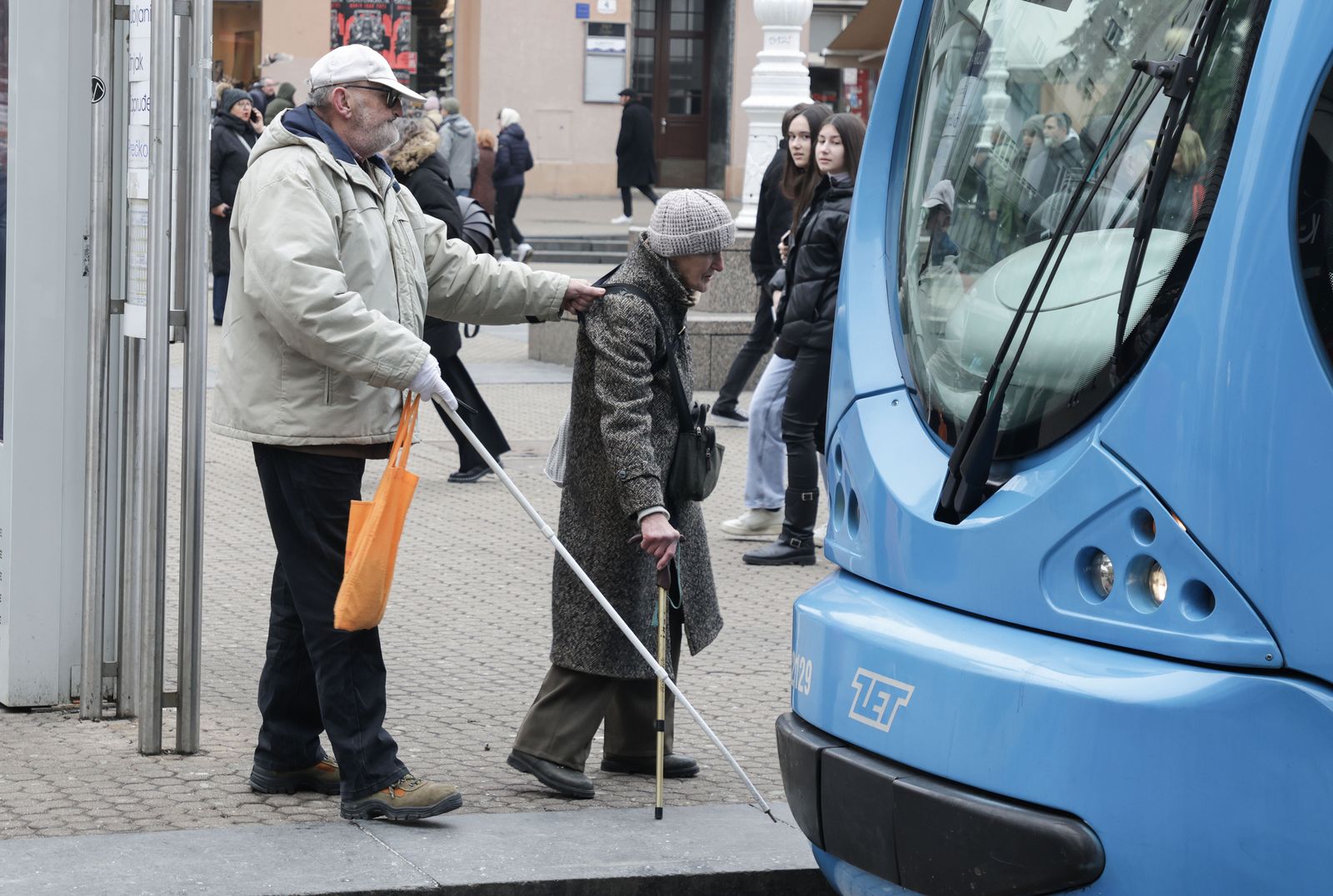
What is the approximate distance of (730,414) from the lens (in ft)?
40.1

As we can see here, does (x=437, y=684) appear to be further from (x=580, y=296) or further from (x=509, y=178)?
(x=509, y=178)

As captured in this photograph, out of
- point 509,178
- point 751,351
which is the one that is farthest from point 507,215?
point 751,351

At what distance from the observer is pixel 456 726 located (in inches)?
227

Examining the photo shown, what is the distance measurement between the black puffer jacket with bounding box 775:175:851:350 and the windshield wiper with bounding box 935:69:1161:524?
4162 millimetres

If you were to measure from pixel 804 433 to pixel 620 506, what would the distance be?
3.25 m

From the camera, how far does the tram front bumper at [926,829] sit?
3.38 m

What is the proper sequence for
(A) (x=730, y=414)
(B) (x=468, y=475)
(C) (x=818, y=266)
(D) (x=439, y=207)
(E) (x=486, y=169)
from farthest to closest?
(E) (x=486, y=169) → (A) (x=730, y=414) → (B) (x=468, y=475) → (D) (x=439, y=207) → (C) (x=818, y=266)

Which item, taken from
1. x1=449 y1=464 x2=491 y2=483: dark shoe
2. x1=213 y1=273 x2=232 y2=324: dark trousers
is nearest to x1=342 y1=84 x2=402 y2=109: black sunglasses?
x1=449 y1=464 x2=491 y2=483: dark shoe

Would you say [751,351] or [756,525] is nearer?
[756,525]

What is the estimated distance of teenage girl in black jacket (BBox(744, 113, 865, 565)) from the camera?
7.97m

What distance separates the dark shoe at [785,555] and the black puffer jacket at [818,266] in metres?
0.88

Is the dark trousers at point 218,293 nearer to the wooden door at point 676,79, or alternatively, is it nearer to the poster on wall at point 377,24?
the poster on wall at point 377,24

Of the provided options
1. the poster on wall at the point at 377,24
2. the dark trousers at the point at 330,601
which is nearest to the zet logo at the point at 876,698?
the dark trousers at the point at 330,601

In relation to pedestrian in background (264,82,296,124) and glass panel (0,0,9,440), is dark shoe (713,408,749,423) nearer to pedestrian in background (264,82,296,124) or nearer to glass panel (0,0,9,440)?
pedestrian in background (264,82,296,124)
